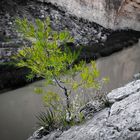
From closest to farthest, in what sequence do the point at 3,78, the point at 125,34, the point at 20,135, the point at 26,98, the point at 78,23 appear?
1. the point at 20,135
2. the point at 26,98
3. the point at 3,78
4. the point at 78,23
5. the point at 125,34

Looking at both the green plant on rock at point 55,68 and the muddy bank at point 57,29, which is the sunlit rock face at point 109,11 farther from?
the green plant on rock at point 55,68

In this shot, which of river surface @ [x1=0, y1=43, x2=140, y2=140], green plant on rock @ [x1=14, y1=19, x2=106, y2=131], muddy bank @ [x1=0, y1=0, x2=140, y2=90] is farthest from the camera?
muddy bank @ [x1=0, y1=0, x2=140, y2=90]

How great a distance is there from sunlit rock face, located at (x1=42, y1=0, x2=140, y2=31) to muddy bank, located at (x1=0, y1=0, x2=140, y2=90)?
437 millimetres

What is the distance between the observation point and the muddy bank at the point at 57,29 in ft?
48.1

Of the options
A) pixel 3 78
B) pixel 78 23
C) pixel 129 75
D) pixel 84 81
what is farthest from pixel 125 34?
pixel 84 81

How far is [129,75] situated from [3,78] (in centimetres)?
562

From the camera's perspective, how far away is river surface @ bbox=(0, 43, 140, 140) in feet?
33.0

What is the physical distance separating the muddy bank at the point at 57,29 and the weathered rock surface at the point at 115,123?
753 cm

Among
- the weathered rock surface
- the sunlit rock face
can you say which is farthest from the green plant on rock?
the sunlit rock face

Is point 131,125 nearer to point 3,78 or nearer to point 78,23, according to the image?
point 3,78

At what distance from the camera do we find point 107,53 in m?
19.1

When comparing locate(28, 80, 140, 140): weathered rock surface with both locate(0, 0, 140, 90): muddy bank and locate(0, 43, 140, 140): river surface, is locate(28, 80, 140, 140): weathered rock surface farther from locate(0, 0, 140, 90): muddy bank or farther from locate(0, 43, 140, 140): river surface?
locate(0, 0, 140, 90): muddy bank

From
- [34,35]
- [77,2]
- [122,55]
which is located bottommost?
[122,55]

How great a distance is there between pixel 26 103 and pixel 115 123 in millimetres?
6728
